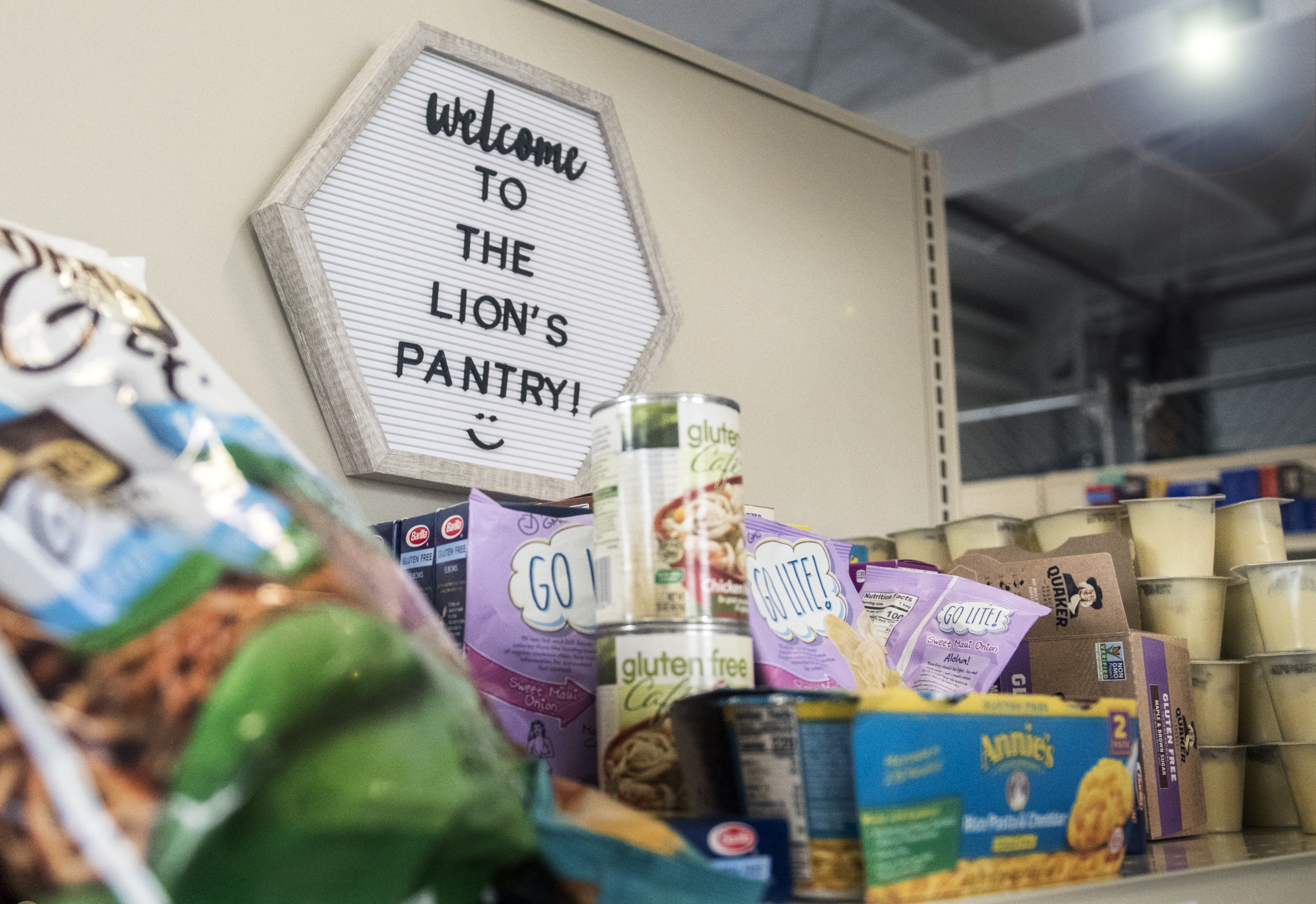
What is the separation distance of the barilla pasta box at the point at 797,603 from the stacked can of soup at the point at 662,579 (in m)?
0.08

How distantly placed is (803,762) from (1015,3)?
3820 mm

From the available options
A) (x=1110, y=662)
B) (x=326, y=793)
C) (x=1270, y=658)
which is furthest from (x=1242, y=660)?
(x=326, y=793)

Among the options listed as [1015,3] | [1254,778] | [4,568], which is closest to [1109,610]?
[1254,778]

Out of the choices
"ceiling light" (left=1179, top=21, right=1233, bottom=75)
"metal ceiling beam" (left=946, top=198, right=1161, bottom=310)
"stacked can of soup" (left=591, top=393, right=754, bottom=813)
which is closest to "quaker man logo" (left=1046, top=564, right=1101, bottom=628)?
"stacked can of soup" (left=591, top=393, right=754, bottom=813)

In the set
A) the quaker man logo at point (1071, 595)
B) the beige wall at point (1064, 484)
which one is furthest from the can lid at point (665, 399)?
the beige wall at point (1064, 484)

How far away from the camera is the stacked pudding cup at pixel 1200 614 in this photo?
1397mm

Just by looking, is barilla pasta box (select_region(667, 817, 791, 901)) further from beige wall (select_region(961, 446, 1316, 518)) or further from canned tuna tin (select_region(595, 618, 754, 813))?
beige wall (select_region(961, 446, 1316, 518))

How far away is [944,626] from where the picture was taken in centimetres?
114

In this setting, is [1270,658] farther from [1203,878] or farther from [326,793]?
[326,793]

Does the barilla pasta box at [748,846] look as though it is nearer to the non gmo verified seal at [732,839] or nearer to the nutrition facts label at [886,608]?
the non gmo verified seal at [732,839]

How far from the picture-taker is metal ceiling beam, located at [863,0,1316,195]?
3.81 m

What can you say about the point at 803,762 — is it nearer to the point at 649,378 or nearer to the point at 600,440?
the point at 600,440

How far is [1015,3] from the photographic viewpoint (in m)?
3.89

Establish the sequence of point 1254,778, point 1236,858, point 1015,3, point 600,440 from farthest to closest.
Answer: point 1015,3 → point 1254,778 → point 1236,858 → point 600,440
